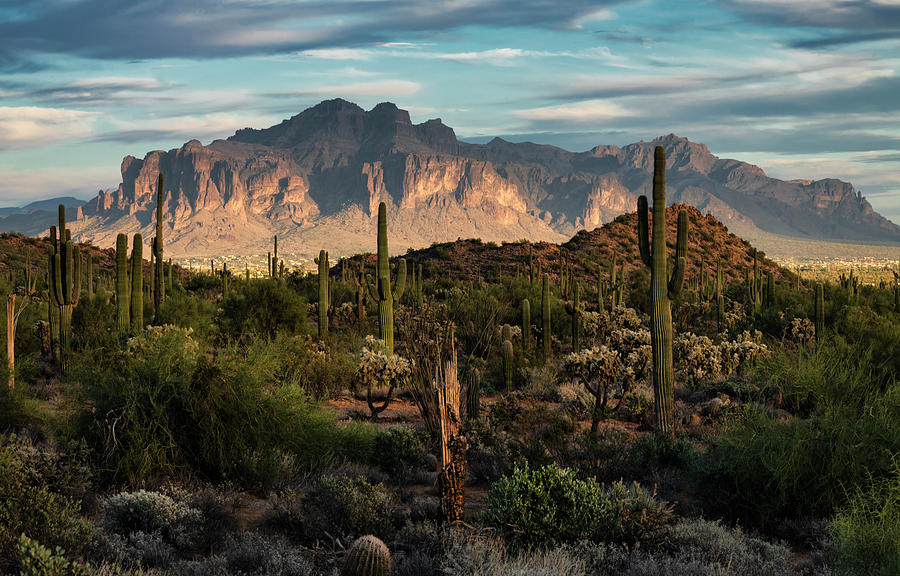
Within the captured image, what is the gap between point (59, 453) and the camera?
8.46m

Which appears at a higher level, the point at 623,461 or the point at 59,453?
the point at 59,453

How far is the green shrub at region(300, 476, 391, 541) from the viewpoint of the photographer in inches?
308

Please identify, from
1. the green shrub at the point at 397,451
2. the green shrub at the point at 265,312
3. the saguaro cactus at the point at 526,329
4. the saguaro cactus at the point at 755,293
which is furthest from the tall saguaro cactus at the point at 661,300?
the saguaro cactus at the point at 755,293

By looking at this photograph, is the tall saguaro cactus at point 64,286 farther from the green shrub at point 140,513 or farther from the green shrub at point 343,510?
the green shrub at point 343,510

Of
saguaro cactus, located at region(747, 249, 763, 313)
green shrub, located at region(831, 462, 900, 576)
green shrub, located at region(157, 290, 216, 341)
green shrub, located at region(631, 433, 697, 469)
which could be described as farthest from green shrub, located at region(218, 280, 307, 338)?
green shrub, located at region(831, 462, 900, 576)

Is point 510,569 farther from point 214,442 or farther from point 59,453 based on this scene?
point 59,453

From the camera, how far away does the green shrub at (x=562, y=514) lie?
7504 millimetres

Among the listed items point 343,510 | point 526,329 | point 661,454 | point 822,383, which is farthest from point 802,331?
point 343,510

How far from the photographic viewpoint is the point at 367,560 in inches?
248

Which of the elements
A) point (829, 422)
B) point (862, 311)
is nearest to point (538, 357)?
point (862, 311)

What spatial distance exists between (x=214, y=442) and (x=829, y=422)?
7488 mm

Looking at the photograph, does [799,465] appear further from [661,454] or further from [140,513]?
[140,513]

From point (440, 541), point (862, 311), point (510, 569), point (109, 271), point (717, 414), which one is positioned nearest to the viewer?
point (510, 569)

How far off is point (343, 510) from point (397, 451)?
10.00ft
